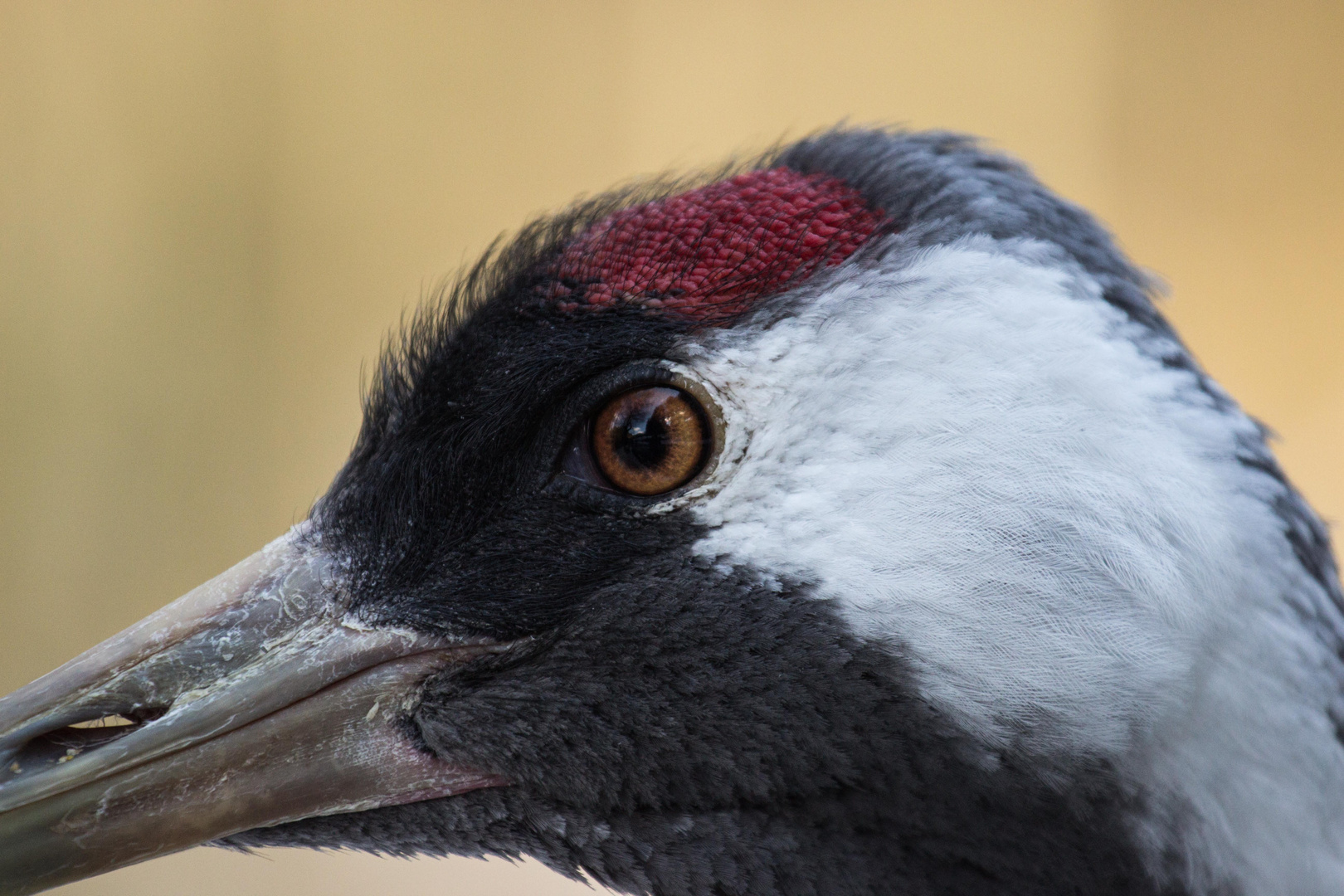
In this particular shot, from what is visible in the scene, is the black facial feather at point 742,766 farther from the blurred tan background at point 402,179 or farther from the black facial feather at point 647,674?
the blurred tan background at point 402,179

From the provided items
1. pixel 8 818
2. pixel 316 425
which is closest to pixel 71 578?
pixel 316 425

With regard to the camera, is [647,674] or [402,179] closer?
[647,674]

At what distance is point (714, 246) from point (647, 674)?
23.5 inches

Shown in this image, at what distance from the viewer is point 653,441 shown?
5.46 feet

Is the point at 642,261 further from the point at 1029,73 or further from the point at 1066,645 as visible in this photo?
the point at 1029,73

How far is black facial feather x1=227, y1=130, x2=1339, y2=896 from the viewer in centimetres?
160

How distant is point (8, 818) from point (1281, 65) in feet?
19.2

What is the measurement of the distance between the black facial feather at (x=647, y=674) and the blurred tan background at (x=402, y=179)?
392 centimetres

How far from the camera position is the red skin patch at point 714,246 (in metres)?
1.72

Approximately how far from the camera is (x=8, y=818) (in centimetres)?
163

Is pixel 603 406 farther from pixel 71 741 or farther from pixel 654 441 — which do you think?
pixel 71 741

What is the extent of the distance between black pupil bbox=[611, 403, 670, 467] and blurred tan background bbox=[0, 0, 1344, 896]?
4084mm

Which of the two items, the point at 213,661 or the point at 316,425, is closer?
the point at 213,661

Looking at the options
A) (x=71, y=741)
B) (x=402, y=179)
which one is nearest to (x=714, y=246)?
(x=71, y=741)
